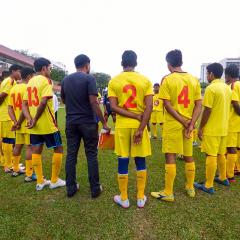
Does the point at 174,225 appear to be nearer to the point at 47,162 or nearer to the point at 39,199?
the point at 39,199

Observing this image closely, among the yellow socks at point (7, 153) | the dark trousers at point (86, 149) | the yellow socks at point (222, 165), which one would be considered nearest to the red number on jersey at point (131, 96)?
the dark trousers at point (86, 149)

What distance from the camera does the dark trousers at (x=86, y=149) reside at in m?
4.31

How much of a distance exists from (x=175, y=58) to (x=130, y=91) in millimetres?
969

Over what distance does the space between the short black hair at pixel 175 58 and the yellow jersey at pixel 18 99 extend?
294 centimetres

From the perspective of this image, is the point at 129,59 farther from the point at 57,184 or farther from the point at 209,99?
the point at 57,184

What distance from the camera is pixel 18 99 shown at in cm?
543

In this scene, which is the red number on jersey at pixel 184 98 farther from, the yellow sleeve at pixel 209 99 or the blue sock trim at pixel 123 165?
the blue sock trim at pixel 123 165

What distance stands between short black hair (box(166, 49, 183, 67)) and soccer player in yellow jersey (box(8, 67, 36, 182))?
2.91m

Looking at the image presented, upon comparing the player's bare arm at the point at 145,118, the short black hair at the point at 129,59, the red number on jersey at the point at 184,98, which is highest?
the short black hair at the point at 129,59

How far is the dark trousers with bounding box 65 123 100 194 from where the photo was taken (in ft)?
14.1

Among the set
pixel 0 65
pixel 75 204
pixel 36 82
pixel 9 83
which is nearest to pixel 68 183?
pixel 75 204

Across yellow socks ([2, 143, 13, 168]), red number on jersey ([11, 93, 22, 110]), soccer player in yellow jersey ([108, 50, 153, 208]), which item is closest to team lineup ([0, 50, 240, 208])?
soccer player in yellow jersey ([108, 50, 153, 208])

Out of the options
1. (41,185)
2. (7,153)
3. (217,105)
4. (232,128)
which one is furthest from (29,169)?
(232,128)

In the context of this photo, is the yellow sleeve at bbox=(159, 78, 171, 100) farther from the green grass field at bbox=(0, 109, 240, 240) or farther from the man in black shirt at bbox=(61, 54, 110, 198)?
the green grass field at bbox=(0, 109, 240, 240)
